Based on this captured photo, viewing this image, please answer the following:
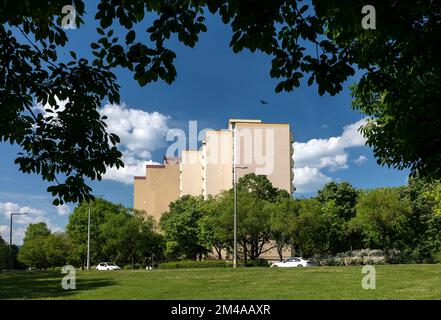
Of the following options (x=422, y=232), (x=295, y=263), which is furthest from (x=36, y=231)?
(x=422, y=232)

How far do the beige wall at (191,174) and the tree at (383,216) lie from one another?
4392 centimetres

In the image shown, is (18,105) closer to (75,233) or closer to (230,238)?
(230,238)

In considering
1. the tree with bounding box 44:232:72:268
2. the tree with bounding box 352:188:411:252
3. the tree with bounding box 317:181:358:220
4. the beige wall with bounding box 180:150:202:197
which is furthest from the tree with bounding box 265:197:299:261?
the beige wall with bounding box 180:150:202:197

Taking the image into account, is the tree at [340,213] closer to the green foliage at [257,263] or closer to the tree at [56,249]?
the green foliage at [257,263]

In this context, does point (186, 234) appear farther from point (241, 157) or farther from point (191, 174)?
point (191, 174)

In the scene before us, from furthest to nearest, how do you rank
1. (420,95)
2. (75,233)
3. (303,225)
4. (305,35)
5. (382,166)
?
(75,233) < (303,225) < (382,166) < (420,95) < (305,35)

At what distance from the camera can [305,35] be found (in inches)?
256

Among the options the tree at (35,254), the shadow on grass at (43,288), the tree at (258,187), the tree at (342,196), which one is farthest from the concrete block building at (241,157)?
the shadow on grass at (43,288)

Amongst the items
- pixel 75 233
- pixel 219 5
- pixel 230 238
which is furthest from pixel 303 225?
pixel 219 5

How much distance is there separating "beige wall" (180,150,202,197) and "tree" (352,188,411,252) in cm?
4392

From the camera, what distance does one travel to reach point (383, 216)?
51531 mm

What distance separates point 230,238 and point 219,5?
162 ft

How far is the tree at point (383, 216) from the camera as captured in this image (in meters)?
A: 51.9

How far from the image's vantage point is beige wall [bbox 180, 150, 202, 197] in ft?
308
